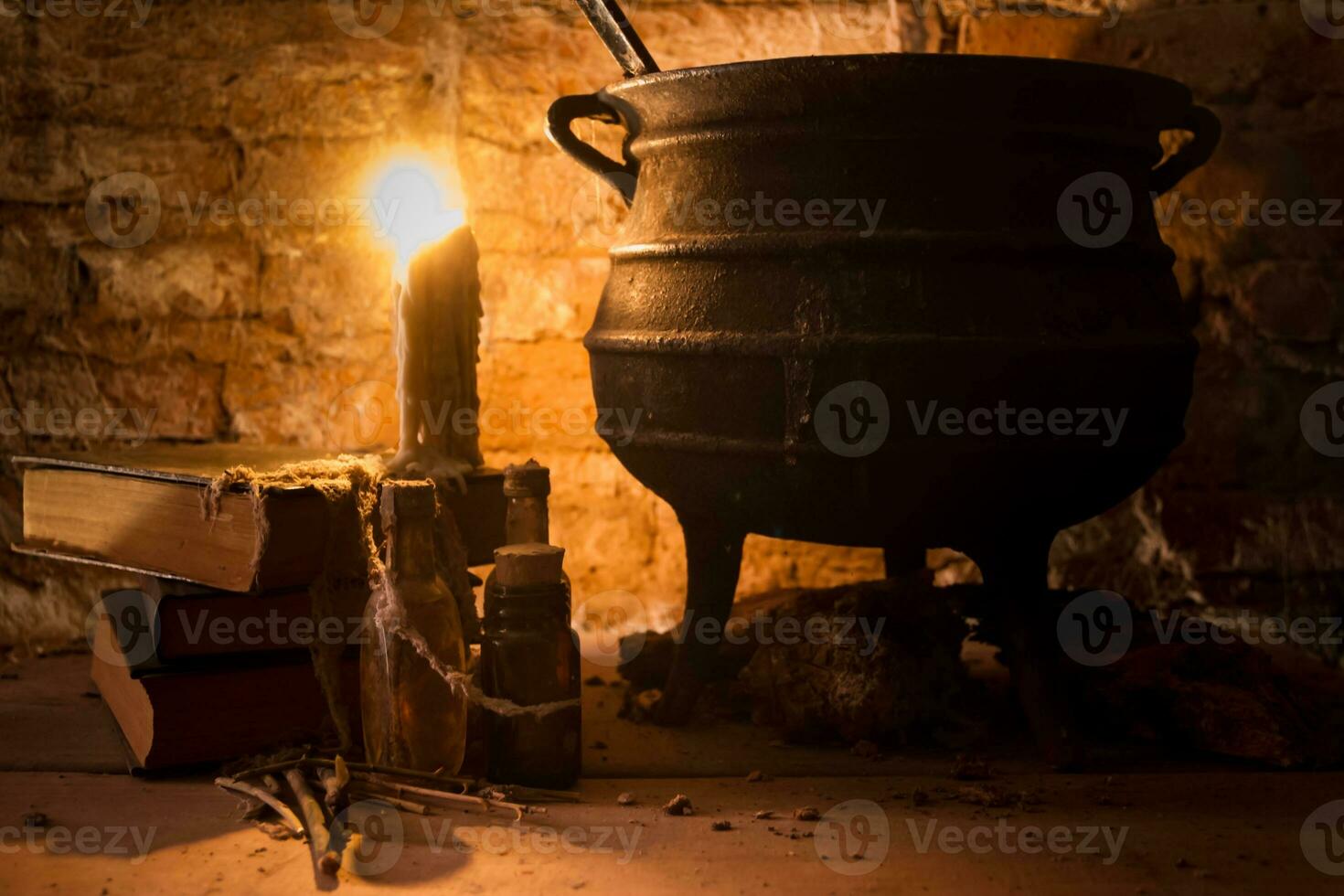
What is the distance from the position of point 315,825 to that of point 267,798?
5.3 inches

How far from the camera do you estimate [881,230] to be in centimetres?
153

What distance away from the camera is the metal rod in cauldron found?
179 centimetres

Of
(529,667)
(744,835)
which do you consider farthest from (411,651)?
(744,835)

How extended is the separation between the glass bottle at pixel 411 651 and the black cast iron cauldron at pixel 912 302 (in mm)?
370

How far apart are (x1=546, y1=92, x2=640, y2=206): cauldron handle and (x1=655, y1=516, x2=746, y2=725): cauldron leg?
50 cm

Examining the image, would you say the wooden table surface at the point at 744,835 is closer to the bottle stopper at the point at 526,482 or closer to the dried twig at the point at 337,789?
the dried twig at the point at 337,789

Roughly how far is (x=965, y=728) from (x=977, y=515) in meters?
0.36

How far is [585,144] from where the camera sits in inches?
71.2

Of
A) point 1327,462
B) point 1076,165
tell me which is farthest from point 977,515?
point 1327,462

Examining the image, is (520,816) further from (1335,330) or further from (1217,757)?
(1335,330)

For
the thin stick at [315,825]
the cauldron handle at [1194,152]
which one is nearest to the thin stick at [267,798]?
the thin stick at [315,825]

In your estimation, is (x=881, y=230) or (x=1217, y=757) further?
(x=1217, y=757)

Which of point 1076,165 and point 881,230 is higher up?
point 1076,165

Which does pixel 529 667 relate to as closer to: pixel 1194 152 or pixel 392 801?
pixel 392 801
